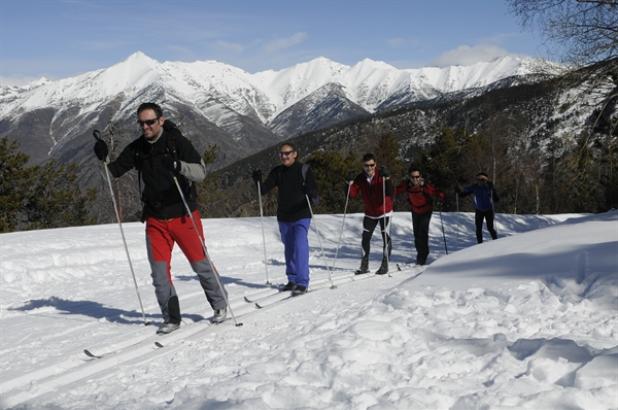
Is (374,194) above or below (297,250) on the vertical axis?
above

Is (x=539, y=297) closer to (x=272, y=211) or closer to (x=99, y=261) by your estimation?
(x=99, y=261)

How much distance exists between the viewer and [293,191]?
7887 millimetres

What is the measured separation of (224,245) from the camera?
578 inches

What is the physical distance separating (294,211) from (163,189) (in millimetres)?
2512

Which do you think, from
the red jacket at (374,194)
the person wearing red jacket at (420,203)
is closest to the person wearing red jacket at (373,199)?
the red jacket at (374,194)

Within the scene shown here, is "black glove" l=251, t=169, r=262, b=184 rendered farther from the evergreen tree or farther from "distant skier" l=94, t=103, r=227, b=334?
the evergreen tree

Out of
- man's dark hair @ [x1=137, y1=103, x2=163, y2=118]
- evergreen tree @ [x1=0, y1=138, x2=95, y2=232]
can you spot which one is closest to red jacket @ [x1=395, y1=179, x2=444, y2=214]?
man's dark hair @ [x1=137, y1=103, x2=163, y2=118]

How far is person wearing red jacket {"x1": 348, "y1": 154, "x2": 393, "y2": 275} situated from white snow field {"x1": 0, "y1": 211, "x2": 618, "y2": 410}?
1102 millimetres

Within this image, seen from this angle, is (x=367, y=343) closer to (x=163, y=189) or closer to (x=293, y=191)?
(x=163, y=189)

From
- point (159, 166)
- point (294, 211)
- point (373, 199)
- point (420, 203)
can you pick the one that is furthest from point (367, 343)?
point (420, 203)

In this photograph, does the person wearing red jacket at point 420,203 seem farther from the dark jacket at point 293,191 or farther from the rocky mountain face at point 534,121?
the rocky mountain face at point 534,121

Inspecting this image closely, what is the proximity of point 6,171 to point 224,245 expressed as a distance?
2017 centimetres

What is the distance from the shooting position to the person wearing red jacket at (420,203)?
10.9m

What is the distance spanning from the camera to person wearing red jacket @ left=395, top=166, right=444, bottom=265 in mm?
10852
